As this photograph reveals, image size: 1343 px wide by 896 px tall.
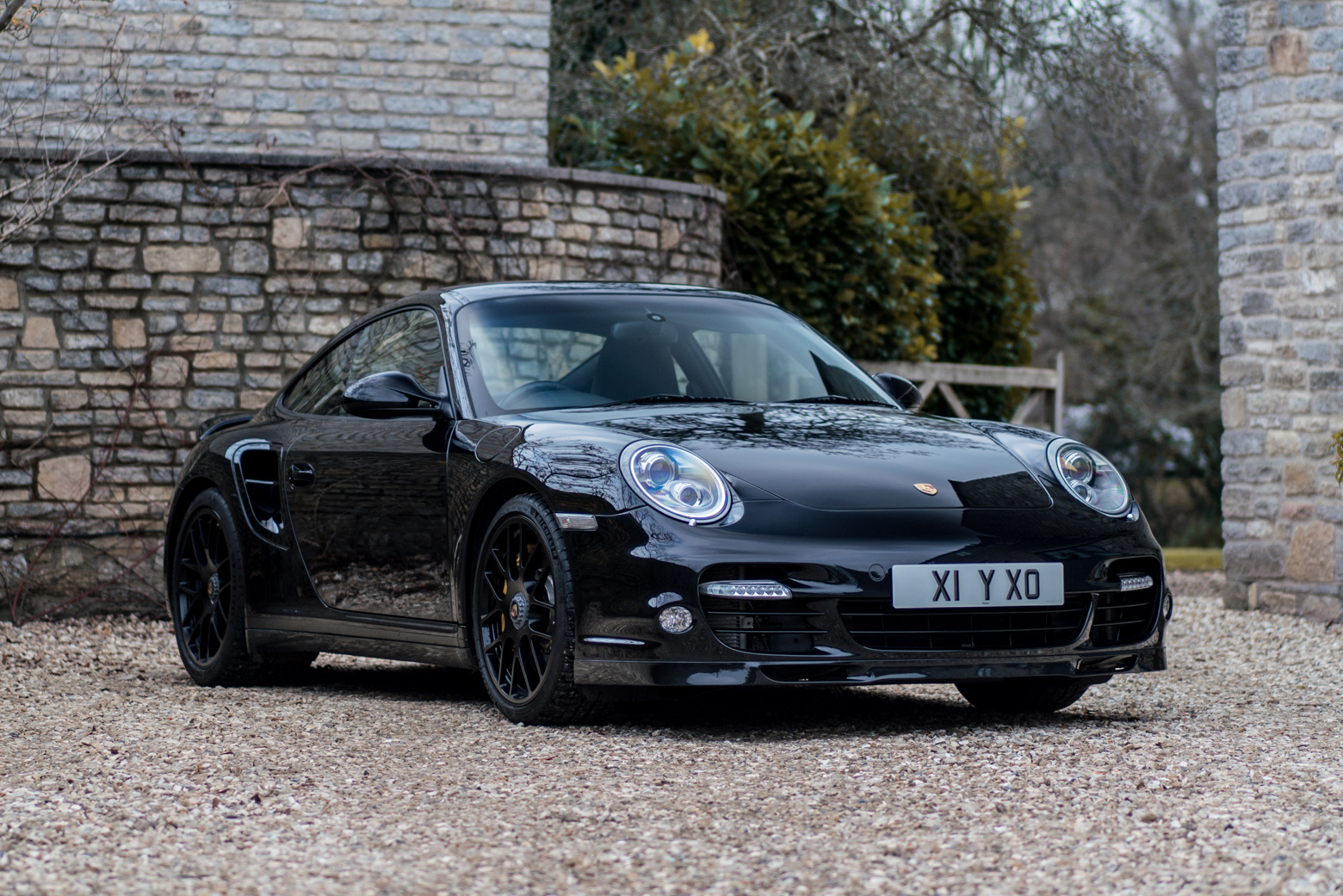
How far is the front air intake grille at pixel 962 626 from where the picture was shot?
4422 mm

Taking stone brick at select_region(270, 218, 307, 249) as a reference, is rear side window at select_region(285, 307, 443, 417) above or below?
below

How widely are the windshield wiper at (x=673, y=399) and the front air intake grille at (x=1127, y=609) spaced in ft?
4.29

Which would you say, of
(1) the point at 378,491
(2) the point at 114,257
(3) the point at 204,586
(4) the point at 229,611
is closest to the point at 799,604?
(1) the point at 378,491

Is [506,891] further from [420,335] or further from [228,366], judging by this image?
[228,366]

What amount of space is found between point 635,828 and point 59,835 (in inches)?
46.3

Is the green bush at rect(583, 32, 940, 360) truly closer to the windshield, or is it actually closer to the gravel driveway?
the windshield

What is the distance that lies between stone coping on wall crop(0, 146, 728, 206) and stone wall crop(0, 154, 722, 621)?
2 centimetres

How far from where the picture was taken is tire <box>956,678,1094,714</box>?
5094 millimetres

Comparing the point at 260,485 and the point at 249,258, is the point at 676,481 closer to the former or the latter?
the point at 260,485

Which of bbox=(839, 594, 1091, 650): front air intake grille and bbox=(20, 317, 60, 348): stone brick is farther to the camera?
bbox=(20, 317, 60, 348): stone brick

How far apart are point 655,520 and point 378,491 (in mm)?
1456

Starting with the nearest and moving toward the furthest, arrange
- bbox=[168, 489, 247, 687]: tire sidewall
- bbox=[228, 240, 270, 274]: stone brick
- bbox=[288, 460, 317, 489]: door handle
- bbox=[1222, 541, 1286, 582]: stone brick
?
1. bbox=[288, 460, 317, 489]: door handle
2. bbox=[168, 489, 247, 687]: tire sidewall
3. bbox=[228, 240, 270, 274]: stone brick
4. bbox=[1222, 541, 1286, 582]: stone brick

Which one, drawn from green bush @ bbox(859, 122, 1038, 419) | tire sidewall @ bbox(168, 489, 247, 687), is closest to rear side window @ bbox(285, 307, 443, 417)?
tire sidewall @ bbox(168, 489, 247, 687)

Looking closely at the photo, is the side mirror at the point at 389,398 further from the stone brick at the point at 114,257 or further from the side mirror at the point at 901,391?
the stone brick at the point at 114,257
